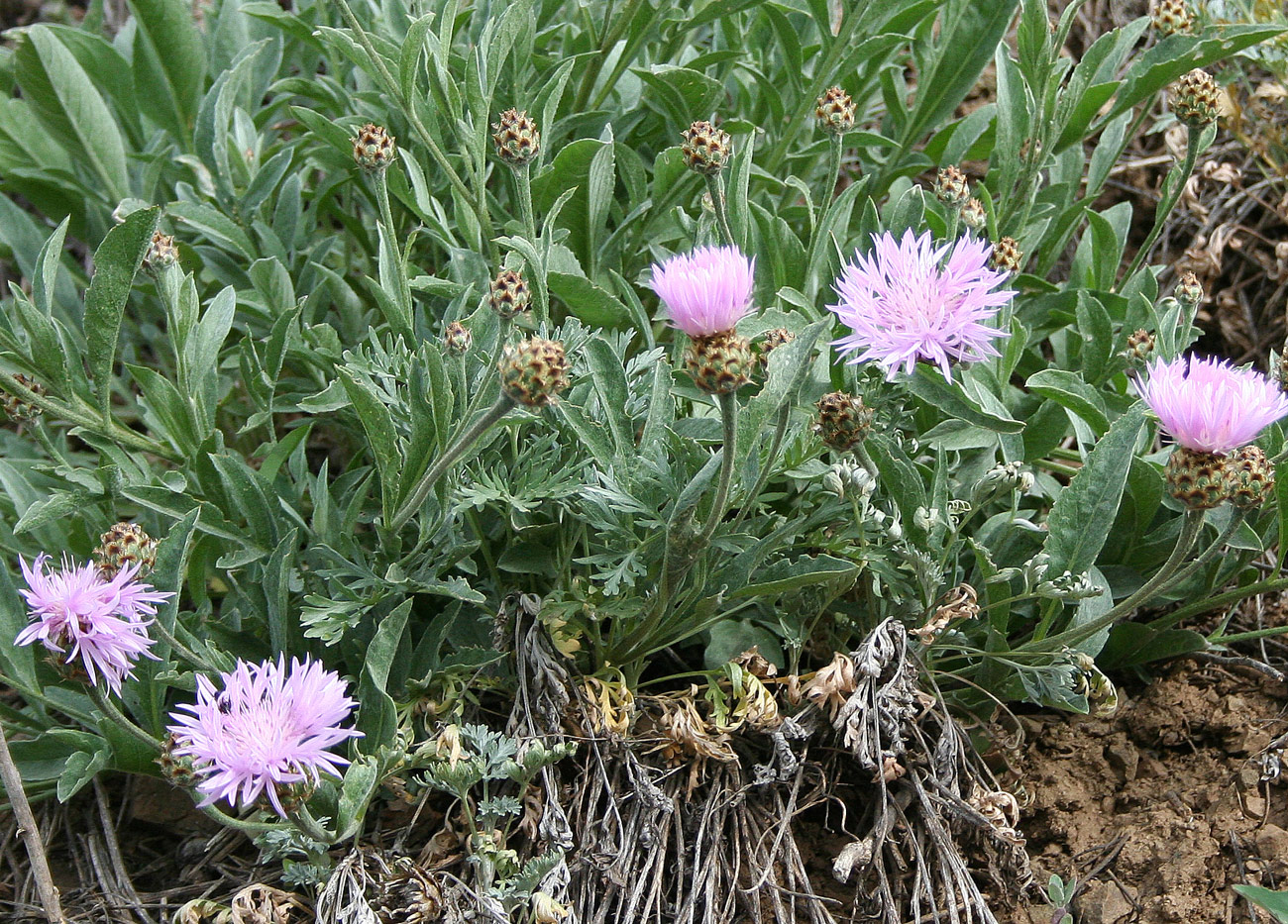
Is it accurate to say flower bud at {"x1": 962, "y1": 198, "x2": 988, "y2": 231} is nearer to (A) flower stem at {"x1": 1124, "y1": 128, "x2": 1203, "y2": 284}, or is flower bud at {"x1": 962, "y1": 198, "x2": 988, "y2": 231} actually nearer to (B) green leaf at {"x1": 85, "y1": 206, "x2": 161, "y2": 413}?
(A) flower stem at {"x1": 1124, "y1": 128, "x2": 1203, "y2": 284}

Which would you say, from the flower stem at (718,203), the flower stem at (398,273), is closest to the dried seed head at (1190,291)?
the flower stem at (718,203)

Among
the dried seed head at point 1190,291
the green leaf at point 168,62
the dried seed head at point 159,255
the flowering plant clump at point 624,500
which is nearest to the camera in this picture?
the flowering plant clump at point 624,500

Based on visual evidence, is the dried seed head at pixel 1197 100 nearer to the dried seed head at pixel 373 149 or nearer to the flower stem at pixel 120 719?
A: the dried seed head at pixel 373 149

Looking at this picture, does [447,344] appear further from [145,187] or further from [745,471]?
[145,187]

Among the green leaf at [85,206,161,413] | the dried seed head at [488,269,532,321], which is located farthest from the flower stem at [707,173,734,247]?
the green leaf at [85,206,161,413]

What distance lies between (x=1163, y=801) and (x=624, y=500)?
1.06 m

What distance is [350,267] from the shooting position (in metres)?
2.75

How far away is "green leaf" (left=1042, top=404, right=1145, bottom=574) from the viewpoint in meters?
1.80

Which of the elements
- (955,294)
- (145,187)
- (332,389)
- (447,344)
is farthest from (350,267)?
(955,294)

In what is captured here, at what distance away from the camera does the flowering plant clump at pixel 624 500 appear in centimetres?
161

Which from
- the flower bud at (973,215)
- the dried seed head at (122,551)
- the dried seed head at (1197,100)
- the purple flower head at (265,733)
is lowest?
the purple flower head at (265,733)

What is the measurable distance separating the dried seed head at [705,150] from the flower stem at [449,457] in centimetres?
48

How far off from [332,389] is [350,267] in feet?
2.90

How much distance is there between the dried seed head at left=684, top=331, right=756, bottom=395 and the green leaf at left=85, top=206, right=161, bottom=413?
0.87 meters
